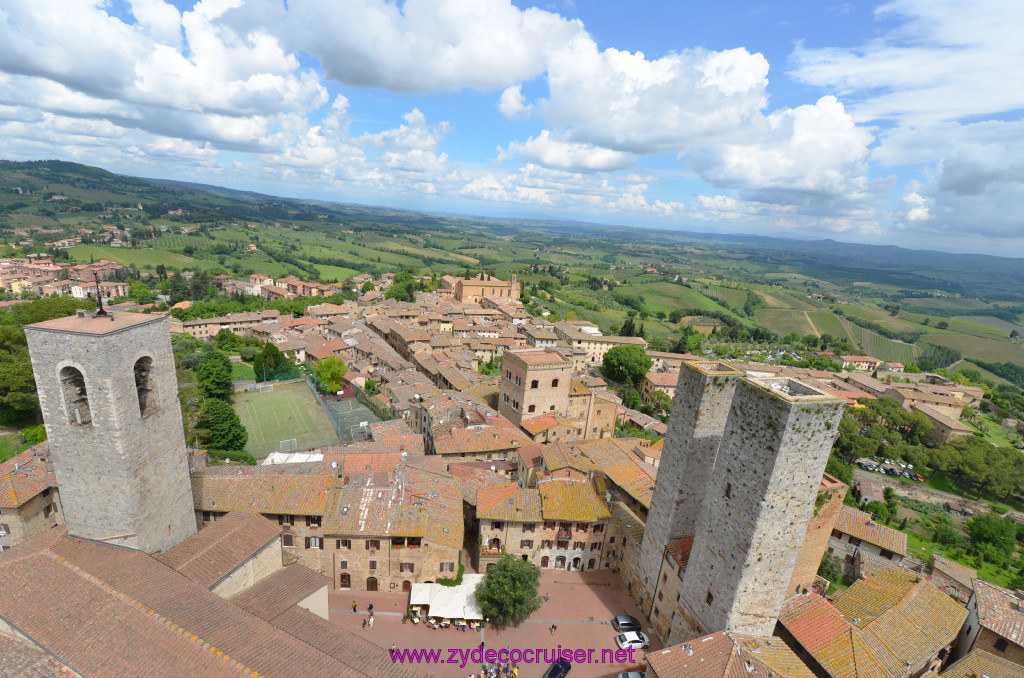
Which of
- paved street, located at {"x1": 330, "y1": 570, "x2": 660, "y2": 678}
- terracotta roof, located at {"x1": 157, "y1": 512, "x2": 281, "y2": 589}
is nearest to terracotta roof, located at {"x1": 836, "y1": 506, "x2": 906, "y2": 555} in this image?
paved street, located at {"x1": 330, "y1": 570, "x2": 660, "y2": 678}

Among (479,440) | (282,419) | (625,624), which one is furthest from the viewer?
(282,419)

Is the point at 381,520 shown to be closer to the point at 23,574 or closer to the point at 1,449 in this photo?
the point at 23,574

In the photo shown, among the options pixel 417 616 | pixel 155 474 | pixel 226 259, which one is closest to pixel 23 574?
pixel 155 474

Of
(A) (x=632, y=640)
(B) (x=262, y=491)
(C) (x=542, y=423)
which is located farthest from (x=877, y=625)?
(B) (x=262, y=491)

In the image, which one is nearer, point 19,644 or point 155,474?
point 19,644

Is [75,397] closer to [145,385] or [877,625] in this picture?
[145,385]

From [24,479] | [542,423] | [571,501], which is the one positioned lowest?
[542,423]
